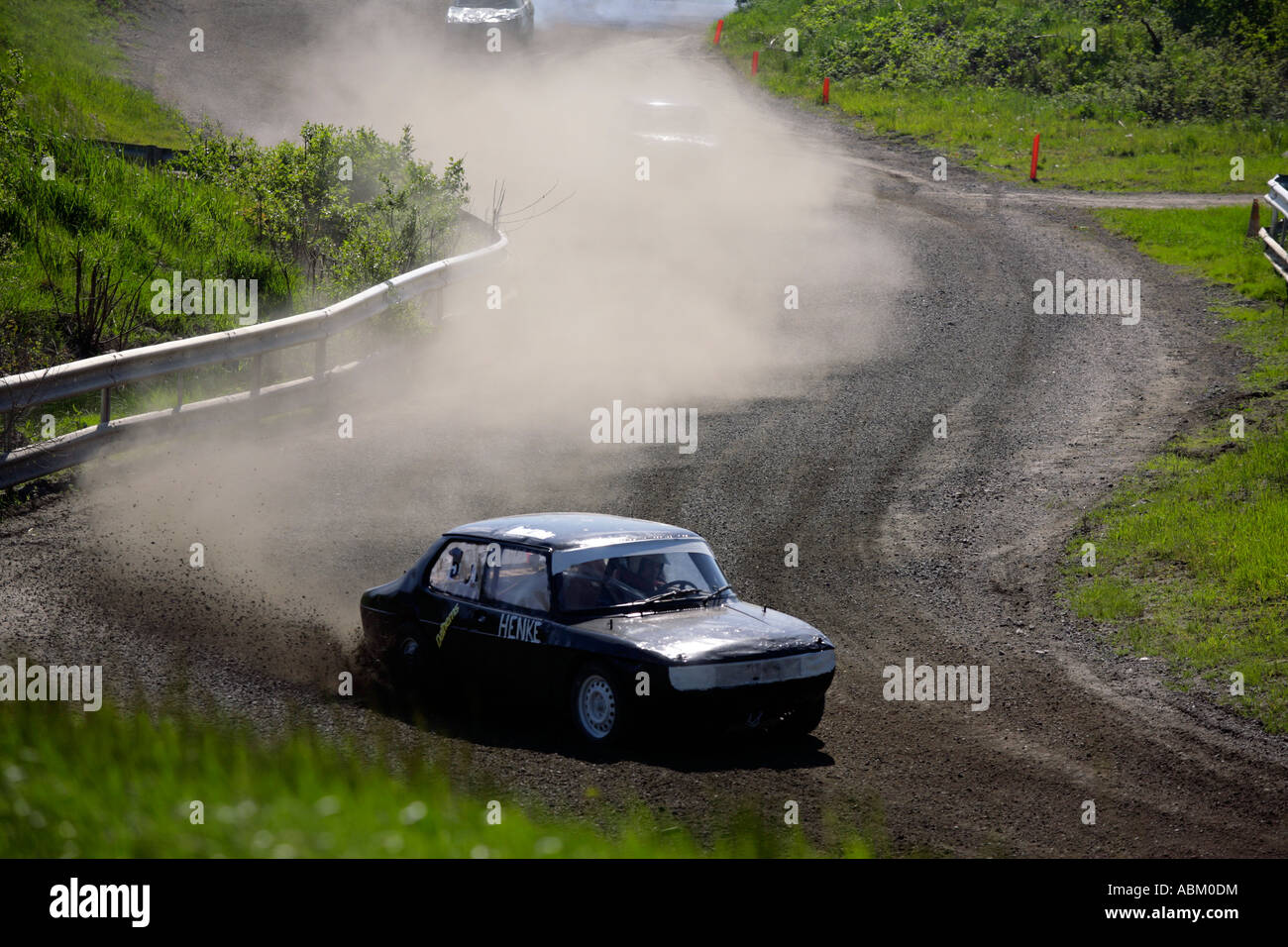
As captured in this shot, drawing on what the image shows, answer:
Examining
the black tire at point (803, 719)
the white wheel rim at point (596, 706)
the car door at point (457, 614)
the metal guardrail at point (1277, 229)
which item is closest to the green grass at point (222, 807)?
the white wheel rim at point (596, 706)

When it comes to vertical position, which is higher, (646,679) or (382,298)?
(382,298)

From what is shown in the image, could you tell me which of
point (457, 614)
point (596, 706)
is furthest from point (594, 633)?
point (457, 614)

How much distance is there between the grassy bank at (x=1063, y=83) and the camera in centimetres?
3177

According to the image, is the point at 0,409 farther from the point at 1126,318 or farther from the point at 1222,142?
the point at 1222,142

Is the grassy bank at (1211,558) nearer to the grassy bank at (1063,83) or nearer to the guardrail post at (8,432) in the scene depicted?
the guardrail post at (8,432)

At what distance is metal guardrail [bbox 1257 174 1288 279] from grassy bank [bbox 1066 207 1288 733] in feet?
12.9

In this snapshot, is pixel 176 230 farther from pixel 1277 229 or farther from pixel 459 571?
pixel 1277 229

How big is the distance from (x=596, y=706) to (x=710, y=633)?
0.87 metres

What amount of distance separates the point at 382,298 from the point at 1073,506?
8773mm

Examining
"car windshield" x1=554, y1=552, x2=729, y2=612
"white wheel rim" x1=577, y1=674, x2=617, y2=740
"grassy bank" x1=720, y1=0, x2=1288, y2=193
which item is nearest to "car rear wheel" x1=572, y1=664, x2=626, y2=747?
"white wheel rim" x1=577, y1=674, x2=617, y2=740

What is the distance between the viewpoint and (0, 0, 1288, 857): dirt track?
25.1 ft

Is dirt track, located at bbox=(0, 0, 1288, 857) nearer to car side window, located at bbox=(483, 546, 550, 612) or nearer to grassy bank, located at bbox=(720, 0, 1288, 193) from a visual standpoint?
car side window, located at bbox=(483, 546, 550, 612)

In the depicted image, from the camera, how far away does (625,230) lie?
27.0 metres

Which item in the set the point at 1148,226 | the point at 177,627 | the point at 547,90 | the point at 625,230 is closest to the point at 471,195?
the point at 625,230
